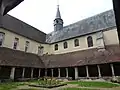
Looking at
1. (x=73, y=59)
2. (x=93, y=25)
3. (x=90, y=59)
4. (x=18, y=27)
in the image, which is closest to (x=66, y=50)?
(x=73, y=59)

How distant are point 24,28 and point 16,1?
81.7ft

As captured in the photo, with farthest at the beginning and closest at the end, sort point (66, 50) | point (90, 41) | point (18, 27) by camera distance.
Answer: point (66, 50)
point (18, 27)
point (90, 41)

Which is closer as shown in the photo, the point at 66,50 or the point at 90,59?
the point at 90,59

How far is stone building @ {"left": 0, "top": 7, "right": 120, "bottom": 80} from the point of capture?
16141 mm

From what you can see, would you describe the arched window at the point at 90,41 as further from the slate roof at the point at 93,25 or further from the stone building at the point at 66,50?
the slate roof at the point at 93,25

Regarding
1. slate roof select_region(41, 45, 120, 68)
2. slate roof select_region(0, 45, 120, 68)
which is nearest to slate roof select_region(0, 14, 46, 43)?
slate roof select_region(0, 45, 120, 68)

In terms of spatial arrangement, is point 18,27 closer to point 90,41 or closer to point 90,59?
point 90,41

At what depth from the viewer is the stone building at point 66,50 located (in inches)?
635

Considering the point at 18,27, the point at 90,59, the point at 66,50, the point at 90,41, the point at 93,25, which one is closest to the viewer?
the point at 90,59

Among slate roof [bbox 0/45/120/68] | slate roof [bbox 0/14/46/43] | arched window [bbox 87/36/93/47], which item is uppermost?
slate roof [bbox 0/14/46/43]

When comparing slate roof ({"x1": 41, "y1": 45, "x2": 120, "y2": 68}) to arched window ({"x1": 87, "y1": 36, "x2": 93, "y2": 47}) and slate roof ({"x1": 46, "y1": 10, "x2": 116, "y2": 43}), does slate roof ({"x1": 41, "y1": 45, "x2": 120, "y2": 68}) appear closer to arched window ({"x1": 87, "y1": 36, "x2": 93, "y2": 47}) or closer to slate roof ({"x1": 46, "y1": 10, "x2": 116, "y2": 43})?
arched window ({"x1": 87, "y1": 36, "x2": 93, "y2": 47})

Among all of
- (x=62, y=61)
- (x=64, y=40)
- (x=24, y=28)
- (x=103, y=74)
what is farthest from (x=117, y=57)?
(x=24, y=28)

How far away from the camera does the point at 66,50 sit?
23.9 metres

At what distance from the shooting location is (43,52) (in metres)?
26.6
